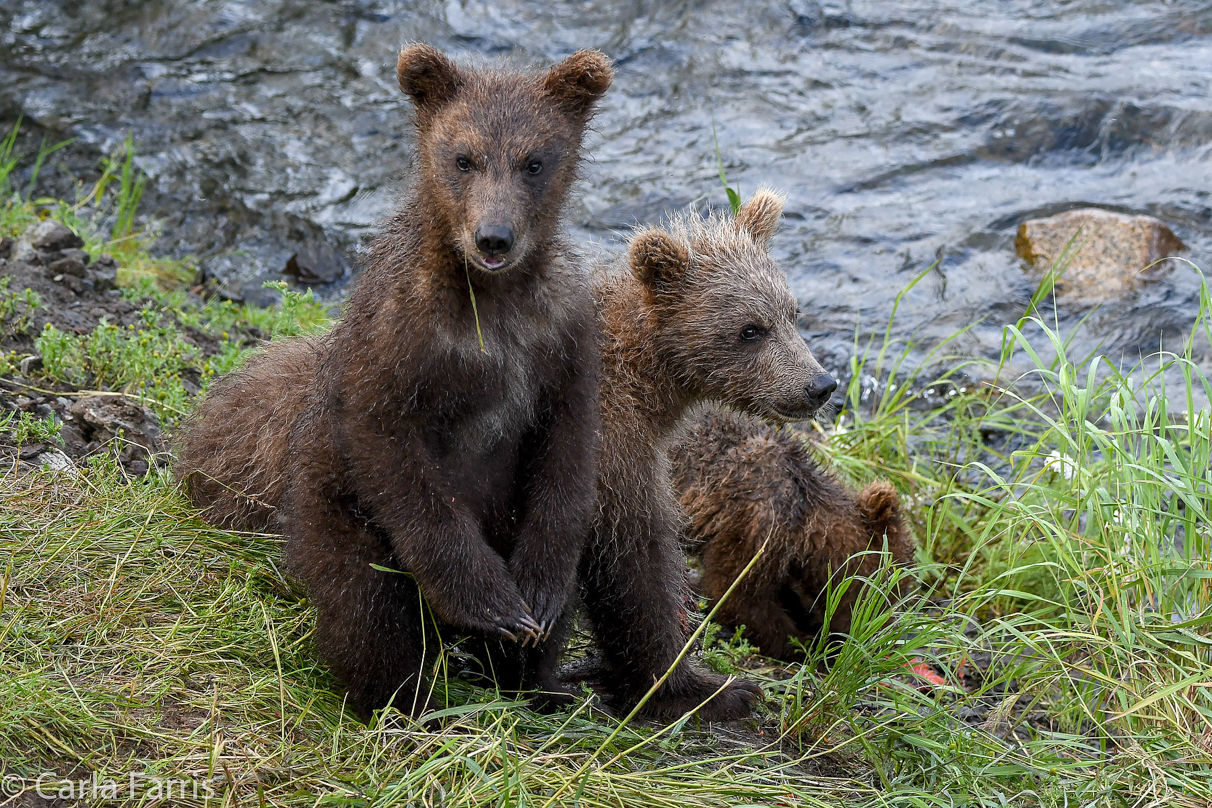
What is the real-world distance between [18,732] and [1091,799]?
3.35 m

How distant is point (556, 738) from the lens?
4121 millimetres

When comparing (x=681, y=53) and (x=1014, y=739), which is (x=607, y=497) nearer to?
(x=1014, y=739)

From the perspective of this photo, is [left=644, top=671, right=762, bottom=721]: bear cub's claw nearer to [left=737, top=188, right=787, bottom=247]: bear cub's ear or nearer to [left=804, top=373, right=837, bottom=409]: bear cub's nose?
[left=804, top=373, right=837, bottom=409]: bear cub's nose

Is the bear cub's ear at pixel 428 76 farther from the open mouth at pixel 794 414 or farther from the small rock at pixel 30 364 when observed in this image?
the small rock at pixel 30 364

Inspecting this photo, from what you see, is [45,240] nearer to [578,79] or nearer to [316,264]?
[316,264]

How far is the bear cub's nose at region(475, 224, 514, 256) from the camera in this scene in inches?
154

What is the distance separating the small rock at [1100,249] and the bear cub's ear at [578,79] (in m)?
5.60

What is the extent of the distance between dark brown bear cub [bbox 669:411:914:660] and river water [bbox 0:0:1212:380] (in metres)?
2.66

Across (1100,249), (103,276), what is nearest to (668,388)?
(103,276)

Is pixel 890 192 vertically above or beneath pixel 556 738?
above

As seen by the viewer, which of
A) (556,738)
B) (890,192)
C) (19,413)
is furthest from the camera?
(890,192)

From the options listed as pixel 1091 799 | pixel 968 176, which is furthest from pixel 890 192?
pixel 1091 799

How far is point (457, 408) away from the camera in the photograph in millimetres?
4172

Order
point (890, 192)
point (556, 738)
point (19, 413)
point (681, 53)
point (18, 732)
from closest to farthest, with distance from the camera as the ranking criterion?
point (18, 732) < point (556, 738) < point (19, 413) < point (890, 192) < point (681, 53)
